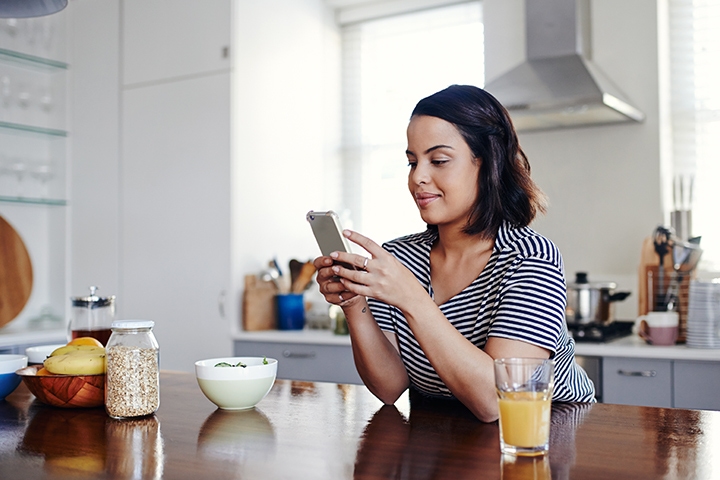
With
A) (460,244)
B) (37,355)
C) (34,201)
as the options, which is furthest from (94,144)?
(460,244)

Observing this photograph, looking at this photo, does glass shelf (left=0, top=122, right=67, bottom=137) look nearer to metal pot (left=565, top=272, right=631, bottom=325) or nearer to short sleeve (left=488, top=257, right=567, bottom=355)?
metal pot (left=565, top=272, right=631, bottom=325)

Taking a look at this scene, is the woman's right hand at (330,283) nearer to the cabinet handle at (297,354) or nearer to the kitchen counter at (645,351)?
the kitchen counter at (645,351)

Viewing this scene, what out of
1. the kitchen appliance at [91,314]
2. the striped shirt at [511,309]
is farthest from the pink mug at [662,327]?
the kitchen appliance at [91,314]

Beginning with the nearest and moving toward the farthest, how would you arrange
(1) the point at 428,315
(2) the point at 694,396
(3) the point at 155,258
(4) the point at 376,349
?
(1) the point at 428,315 → (4) the point at 376,349 → (2) the point at 694,396 → (3) the point at 155,258

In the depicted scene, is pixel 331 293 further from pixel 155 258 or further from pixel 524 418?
pixel 155 258

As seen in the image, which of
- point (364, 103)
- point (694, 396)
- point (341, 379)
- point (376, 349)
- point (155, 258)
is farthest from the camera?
point (364, 103)

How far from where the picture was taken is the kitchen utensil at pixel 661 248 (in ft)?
8.93

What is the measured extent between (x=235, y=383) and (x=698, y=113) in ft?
8.27

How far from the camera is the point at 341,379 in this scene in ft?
9.66

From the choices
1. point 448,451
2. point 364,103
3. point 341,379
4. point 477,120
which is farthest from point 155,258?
point 448,451

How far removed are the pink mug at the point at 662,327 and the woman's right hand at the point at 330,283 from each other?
1.54m

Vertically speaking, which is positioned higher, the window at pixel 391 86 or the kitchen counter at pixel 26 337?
the window at pixel 391 86

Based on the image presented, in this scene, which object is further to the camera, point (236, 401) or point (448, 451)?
point (236, 401)

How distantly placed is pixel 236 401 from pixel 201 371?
86 millimetres
